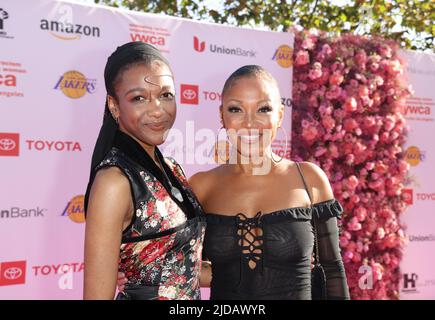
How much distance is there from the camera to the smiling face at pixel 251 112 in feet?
7.36

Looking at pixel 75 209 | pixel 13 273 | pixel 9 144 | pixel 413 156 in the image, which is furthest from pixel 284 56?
pixel 13 273

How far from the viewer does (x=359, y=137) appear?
18.0 feet

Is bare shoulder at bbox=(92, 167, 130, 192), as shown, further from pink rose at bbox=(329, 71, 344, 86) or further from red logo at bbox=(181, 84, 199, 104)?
pink rose at bbox=(329, 71, 344, 86)

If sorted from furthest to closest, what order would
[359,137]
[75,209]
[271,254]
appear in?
[359,137]
[75,209]
[271,254]

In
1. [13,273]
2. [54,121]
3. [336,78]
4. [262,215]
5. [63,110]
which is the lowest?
[13,273]

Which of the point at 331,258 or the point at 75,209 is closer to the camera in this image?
the point at 331,258

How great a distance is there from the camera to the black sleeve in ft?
7.40

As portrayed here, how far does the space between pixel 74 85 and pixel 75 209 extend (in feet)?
3.74

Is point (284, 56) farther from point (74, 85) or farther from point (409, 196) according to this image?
point (409, 196)

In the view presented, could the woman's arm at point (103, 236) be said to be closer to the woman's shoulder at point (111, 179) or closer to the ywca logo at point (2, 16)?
the woman's shoulder at point (111, 179)

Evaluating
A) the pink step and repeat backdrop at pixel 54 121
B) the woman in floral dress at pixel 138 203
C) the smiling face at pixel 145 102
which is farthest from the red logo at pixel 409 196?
the smiling face at pixel 145 102

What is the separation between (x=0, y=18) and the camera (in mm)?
3885

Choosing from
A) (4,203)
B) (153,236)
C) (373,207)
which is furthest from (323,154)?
(153,236)
